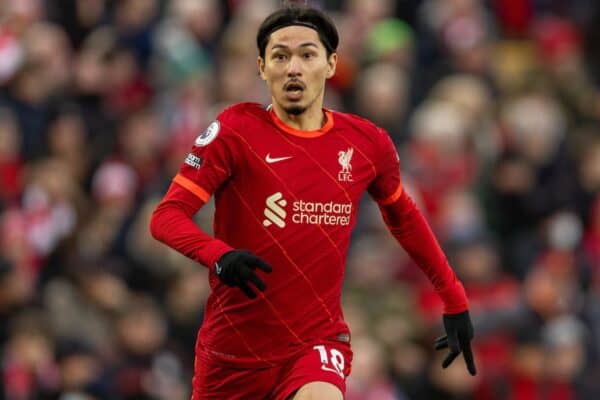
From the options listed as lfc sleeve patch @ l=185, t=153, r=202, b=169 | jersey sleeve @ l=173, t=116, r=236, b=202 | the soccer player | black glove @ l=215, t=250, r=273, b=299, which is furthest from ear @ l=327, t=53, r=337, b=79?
black glove @ l=215, t=250, r=273, b=299

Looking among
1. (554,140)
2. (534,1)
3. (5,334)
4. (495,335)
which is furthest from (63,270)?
(534,1)

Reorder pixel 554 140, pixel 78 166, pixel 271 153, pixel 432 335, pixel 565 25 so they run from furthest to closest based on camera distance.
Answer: pixel 565 25 → pixel 554 140 → pixel 78 166 → pixel 432 335 → pixel 271 153

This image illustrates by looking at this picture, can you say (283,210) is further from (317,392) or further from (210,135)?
(317,392)

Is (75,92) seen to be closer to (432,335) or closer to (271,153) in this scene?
(432,335)

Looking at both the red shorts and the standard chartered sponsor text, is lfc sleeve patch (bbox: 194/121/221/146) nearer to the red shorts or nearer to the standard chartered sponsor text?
the standard chartered sponsor text

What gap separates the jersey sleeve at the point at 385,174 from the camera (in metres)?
8.17

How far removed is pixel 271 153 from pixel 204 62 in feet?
23.7

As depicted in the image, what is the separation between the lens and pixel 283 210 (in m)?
7.88

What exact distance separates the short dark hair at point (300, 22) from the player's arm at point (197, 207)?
1.76 ft

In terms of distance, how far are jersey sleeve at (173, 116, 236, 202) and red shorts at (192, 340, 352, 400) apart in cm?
83

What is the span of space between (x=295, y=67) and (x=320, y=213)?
666 mm

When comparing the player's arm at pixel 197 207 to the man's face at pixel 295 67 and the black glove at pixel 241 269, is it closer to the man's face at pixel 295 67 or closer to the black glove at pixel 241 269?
the black glove at pixel 241 269

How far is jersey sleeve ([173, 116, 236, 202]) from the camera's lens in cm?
773

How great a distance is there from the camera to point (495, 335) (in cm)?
1301
